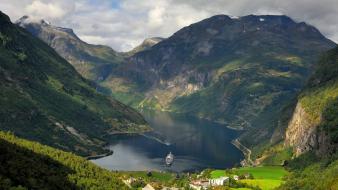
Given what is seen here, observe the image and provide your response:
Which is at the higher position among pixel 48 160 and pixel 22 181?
pixel 48 160

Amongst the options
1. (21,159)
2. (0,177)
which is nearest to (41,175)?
(21,159)

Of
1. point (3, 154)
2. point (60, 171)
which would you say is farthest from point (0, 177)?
point (60, 171)

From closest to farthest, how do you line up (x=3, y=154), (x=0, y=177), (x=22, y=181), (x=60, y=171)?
(x=0, y=177) < (x=22, y=181) < (x=3, y=154) < (x=60, y=171)

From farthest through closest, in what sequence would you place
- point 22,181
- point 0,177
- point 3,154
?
point 3,154
point 22,181
point 0,177

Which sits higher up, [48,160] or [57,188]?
[48,160]

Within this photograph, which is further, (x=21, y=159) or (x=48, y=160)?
(x=48, y=160)

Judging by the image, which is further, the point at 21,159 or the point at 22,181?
the point at 21,159

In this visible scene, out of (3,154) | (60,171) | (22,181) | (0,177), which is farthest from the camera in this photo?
(60,171)

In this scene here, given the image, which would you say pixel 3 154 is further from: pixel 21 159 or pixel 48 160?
pixel 48 160

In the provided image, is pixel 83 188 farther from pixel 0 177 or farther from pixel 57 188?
pixel 0 177
